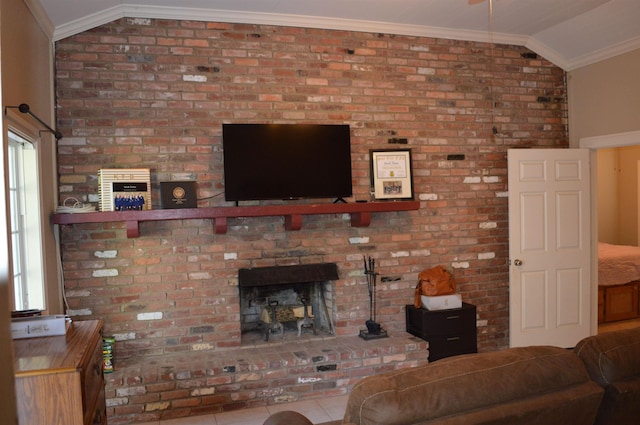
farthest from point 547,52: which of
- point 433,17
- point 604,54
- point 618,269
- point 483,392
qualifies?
point 483,392

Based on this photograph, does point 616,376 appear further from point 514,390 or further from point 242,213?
point 242,213

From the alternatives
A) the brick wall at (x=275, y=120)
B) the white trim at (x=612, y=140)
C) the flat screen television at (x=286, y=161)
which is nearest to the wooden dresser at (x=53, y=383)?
the brick wall at (x=275, y=120)

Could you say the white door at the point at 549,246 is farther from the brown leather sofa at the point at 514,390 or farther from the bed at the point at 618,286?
the brown leather sofa at the point at 514,390

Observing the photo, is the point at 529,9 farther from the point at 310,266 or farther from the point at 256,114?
the point at 310,266

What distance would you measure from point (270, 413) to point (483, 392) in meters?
2.42

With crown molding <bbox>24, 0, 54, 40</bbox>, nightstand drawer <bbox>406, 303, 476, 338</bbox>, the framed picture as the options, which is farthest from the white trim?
crown molding <bbox>24, 0, 54, 40</bbox>

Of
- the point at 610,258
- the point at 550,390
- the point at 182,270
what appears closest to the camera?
the point at 550,390

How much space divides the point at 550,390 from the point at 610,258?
5.10m

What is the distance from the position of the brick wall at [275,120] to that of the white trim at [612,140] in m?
0.25

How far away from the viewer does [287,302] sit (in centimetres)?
455

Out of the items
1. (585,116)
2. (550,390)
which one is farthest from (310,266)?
(585,116)

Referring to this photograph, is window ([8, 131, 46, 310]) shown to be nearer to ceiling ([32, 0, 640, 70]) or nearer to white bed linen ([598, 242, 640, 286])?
ceiling ([32, 0, 640, 70])

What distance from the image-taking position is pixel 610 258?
6031 millimetres

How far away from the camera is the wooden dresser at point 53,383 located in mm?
1661
